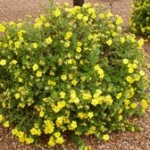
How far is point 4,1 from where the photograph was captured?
10.4 meters

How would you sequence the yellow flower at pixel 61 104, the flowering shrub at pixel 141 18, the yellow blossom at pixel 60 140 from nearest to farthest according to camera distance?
the yellow flower at pixel 61 104 < the yellow blossom at pixel 60 140 < the flowering shrub at pixel 141 18

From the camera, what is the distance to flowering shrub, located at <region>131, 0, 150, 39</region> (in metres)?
Result: 7.38

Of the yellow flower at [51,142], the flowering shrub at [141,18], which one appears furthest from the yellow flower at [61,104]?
the flowering shrub at [141,18]

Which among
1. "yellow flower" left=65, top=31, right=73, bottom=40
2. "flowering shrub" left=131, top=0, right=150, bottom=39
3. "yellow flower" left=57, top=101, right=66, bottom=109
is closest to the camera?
"yellow flower" left=57, top=101, right=66, bottom=109

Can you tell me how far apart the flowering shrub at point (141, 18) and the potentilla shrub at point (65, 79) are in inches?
115

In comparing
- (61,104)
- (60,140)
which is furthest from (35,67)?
(60,140)

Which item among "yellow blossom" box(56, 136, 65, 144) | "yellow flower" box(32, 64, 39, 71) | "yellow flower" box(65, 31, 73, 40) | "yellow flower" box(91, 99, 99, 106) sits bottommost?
"yellow blossom" box(56, 136, 65, 144)

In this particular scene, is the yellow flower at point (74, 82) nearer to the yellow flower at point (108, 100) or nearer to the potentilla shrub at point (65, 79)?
the potentilla shrub at point (65, 79)

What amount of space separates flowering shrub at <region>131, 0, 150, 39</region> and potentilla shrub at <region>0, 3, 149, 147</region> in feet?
9.58

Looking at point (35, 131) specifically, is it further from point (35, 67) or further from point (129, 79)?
point (129, 79)

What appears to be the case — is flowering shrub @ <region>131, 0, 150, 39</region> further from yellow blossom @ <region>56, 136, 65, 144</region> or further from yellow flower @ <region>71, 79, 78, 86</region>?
yellow blossom @ <region>56, 136, 65, 144</region>

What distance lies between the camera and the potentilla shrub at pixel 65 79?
13.2 ft

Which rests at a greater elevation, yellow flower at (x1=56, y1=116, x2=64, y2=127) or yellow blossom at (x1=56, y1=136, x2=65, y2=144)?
yellow flower at (x1=56, y1=116, x2=64, y2=127)

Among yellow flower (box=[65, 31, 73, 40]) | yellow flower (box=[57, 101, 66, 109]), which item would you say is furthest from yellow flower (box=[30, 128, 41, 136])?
yellow flower (box=[65, 31, 73, 40])
